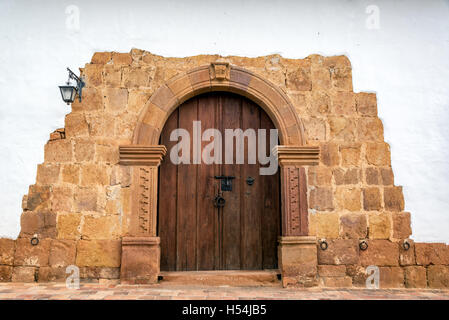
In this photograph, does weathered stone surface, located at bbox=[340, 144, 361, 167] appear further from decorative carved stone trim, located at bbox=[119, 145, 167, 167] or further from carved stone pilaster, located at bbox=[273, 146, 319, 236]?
decorative carved stone trim, located at bbox=[119, 145, 167, 167]

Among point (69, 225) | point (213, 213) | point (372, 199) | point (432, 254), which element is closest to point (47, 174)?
point (69, 225)

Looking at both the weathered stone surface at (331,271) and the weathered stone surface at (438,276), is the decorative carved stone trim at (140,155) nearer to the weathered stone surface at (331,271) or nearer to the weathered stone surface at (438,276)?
the weathered stone surface at (331,271)

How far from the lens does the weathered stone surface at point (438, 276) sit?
3812 mm

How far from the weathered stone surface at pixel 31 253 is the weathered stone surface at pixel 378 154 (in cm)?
357

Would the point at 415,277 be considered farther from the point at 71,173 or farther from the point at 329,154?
the point at 71,173

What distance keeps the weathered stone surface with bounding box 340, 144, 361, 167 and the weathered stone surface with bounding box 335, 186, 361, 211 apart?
28 cm

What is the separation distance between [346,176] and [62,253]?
10.3ft

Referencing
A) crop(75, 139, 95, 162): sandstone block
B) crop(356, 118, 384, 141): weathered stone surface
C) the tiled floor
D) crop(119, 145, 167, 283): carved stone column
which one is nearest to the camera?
the tiled floor

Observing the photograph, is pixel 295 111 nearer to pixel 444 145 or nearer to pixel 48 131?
pixel 444 145

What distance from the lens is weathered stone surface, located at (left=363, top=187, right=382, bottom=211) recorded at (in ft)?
12.9

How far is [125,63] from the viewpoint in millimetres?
4117

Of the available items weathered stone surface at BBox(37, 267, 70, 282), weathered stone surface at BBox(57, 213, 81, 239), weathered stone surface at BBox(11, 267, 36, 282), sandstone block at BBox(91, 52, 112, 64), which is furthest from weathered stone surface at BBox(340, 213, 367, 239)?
weathered stone surface at BBox(11, 267, 36, 282)

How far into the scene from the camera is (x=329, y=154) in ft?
13.2
